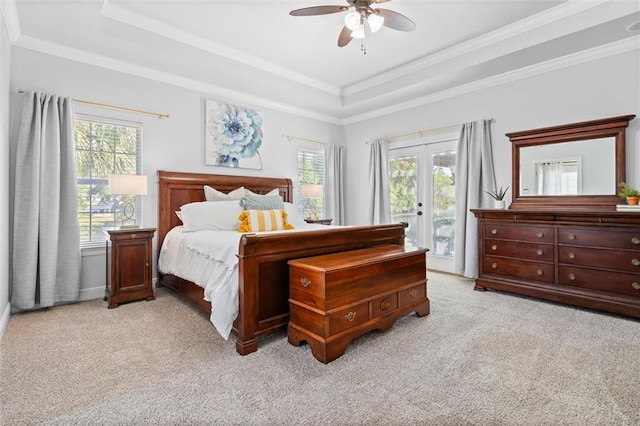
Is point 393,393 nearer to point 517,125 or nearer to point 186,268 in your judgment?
point 186,268

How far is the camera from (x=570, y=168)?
11.9ft

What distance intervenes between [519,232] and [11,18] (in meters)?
5.30

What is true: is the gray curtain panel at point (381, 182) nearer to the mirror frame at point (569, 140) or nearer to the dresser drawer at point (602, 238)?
the mirror frame at point (569, 140)

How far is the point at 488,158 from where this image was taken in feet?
13.9

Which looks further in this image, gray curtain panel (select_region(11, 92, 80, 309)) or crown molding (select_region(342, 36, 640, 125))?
crown molding (select_region(342, 36, 640, 125))

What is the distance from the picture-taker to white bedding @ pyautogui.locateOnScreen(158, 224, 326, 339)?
7.64ft

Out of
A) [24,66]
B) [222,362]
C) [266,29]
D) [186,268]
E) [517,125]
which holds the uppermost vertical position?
[266,29]

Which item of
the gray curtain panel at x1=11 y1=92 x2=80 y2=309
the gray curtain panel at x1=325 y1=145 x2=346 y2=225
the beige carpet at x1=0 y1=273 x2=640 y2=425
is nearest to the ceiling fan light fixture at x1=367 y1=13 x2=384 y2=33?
the beige carpet at x1=0 y1=273 x2=640 y2=425

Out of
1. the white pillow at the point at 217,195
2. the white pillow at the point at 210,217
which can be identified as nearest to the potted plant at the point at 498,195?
the white pillow at the point at 210,217

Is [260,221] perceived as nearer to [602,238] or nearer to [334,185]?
[334,185]

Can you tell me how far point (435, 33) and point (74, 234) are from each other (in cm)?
441

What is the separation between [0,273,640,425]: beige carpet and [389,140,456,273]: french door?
79.3 inches

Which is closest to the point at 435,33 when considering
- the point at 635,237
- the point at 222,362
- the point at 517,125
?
the point at 517,125

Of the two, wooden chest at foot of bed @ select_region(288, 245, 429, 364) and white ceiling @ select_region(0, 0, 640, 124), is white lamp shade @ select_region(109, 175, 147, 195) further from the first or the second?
wooden chest at foot of bed @ select_region(288, 245, 429, 364)
